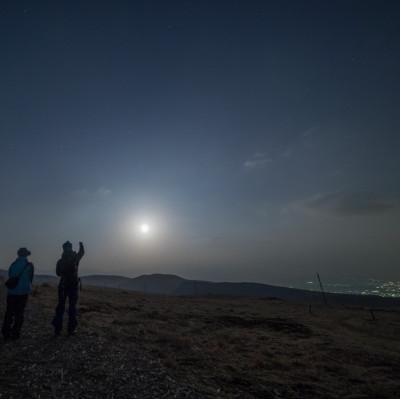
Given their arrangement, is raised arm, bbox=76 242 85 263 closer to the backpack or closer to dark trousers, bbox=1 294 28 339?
the backpack

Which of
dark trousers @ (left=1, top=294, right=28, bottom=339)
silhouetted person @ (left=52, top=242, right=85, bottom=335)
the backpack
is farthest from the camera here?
silhouetted person @ (left=52, top=242, right=85, bottom=335)

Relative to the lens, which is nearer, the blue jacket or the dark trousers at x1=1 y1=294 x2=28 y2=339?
the dark trousers at x1=1 y1=294 x2=28 y2=339

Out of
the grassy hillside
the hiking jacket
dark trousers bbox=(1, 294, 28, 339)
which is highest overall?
the hiking jacket

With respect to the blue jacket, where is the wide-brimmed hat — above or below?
above

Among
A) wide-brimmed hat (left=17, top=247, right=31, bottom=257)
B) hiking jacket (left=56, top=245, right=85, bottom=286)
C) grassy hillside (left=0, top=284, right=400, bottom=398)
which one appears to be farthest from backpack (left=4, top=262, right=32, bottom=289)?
grassy hillside (left=0, top=284, right=400, bottom=398)

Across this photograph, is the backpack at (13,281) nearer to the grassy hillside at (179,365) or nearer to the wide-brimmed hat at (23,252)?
the wide-brimmed hat at (23,252)

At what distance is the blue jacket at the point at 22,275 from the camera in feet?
28.5

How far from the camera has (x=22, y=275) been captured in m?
8.77

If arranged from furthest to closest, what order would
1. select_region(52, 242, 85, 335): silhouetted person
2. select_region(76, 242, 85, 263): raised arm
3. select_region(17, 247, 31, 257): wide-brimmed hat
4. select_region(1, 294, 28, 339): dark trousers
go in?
select_region(76, 242, 85, 263): raised arm, select_region(52, 242, 85, 335): silhouetted person, select_region(17, 247, 31, 257): wide-brimmed hat, select_region(1, 294, 28, 339): dark trousers

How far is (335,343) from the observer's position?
1334 cm

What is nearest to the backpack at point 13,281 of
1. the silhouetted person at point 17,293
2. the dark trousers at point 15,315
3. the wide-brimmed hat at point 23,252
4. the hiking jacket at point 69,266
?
the silhouetted person at point 17,293

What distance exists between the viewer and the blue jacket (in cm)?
867

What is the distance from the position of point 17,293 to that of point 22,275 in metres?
0.59

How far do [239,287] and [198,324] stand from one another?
19202 cm
